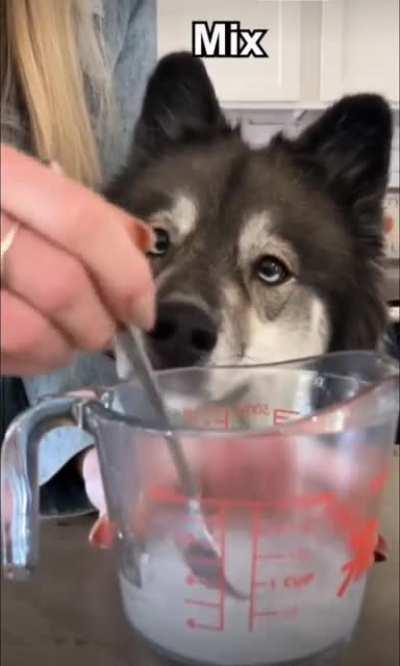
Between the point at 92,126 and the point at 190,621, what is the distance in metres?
0.51

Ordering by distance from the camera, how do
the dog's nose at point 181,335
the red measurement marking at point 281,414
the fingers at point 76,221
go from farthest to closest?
the dog's nose at point 181,335 < the red measurement marking at point 281,414 < the fingers at point 76,221

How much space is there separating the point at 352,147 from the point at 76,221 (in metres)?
0.53

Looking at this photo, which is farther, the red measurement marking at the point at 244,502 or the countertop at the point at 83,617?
the countertop at the point at 83,617

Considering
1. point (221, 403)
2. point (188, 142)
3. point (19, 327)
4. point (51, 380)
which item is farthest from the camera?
point (188, 142)

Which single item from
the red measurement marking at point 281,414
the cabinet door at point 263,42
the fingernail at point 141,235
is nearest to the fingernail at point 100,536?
the red measurement marking at point 281,414

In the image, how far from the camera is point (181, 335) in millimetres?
644

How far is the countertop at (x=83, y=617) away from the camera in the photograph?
48cm

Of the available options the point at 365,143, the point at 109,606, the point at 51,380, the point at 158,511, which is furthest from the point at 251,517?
the point at 365,143

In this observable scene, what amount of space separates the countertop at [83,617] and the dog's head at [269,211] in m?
0.24

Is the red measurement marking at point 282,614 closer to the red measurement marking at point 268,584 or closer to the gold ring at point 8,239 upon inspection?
the red measurement marking at point 268,584

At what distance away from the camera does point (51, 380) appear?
74 centimetres

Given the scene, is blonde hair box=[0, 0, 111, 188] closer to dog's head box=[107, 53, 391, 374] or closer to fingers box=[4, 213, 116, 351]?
dog's head box=[107, 53, 391, 374]

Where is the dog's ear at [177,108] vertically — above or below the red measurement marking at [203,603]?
above

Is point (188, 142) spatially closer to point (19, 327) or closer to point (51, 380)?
point (51, 380)
